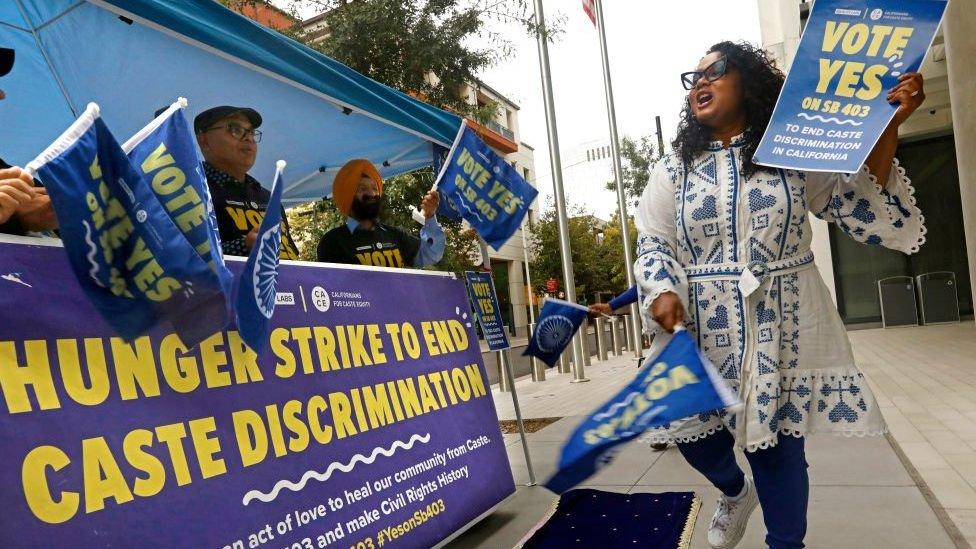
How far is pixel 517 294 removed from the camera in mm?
41062

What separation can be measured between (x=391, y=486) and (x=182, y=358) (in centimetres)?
107

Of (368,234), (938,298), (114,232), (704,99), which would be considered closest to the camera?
(114,232)

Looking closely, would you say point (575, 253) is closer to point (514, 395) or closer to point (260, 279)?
point (514, 395)

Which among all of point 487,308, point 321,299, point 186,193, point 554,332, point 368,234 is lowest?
point 554,332

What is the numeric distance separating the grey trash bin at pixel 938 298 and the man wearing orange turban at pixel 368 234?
14.3m

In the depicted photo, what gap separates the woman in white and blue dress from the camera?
7.26 feet

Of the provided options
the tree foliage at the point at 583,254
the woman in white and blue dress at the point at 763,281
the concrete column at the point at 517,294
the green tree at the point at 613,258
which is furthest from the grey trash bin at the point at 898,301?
the green tree at the point at 613,258

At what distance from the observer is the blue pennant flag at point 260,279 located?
2020mm

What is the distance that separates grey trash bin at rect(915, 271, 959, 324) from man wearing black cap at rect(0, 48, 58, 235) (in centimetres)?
1667

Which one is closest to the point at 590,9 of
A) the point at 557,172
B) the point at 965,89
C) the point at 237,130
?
the point at 557,172

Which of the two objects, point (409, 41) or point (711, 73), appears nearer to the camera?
point (711, 73)

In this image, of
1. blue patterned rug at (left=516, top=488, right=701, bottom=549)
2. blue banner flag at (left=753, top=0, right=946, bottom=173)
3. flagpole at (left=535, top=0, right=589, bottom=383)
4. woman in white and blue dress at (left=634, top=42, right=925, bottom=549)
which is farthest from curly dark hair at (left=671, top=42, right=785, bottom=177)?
flagpole at (left=535, top=0, right=589, bottom=383)

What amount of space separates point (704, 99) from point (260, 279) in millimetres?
1595

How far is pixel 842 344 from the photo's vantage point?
225 cm
